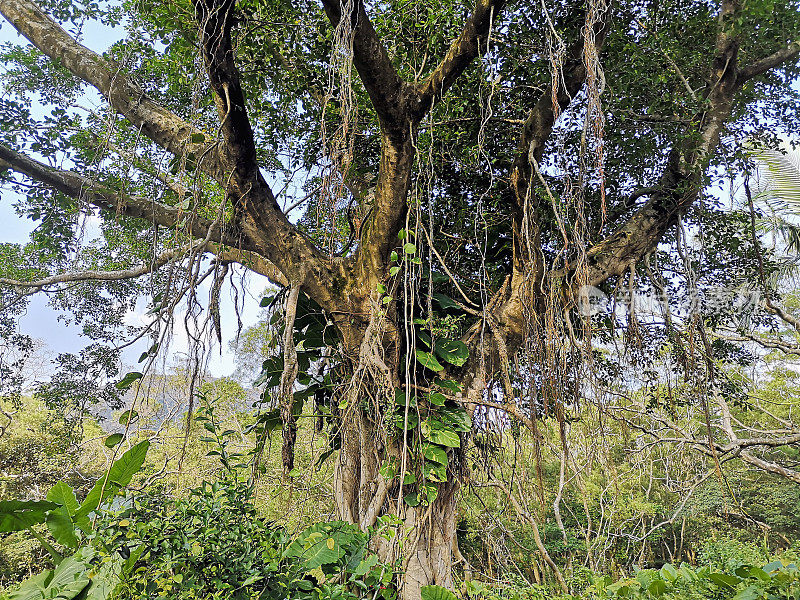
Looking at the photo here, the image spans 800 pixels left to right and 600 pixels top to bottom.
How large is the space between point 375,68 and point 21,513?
6.39ft

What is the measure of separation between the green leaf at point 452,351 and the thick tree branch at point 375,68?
1.22m

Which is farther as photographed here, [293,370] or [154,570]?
[293,370]

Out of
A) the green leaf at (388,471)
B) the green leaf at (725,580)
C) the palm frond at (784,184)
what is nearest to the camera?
the green leaf at (725,580)

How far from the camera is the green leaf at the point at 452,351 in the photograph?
2.70m

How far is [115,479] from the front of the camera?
1483 millimetres

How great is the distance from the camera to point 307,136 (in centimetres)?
318

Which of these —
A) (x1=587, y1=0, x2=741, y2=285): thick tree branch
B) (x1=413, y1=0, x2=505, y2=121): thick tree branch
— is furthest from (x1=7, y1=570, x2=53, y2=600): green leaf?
(x1=587, y1=0, x2=741, y2=285): thick tree branch

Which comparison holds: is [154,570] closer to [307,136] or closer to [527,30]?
[307,136]

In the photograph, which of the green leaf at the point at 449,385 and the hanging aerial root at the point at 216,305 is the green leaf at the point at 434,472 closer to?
the green leaf at the point at 449,385

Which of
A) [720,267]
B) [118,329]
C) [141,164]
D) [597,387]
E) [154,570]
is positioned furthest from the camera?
[118,329]

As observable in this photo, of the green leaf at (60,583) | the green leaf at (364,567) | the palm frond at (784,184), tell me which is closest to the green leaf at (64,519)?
the green leaf at (60,583)

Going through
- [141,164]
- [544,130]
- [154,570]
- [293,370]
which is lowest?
[154,570]

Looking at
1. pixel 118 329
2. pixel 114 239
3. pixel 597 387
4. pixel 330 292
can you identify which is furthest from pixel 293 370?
pixel 118 329

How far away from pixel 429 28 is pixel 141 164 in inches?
78.6
